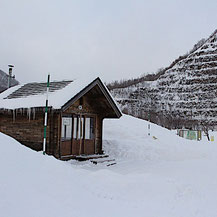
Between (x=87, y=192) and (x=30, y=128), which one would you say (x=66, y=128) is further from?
(x=87, y=192)

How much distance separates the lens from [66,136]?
34.4ft

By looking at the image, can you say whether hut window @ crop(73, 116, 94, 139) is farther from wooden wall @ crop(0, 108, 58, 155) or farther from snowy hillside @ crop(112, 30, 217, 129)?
snowy hillside @ crop(112, 30, 217, 129)

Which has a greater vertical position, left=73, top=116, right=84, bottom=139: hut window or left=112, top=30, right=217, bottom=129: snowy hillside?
left=112, top=30, right=217, bottom=129: snowy hillside

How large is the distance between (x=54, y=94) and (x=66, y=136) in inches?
77.8

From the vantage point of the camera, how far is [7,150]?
225 inches

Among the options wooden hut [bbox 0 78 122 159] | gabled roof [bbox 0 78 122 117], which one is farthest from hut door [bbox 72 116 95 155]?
gabled roof [bbox 0 78 122 117]

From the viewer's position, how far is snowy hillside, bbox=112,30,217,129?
61.8 m

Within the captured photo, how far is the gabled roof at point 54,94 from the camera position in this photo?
917cm

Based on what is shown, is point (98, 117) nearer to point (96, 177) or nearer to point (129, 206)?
point (96, 177)

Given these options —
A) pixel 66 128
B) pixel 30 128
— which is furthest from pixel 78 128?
pixel 30 128

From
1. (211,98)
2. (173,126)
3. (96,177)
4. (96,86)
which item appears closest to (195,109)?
(211,98)

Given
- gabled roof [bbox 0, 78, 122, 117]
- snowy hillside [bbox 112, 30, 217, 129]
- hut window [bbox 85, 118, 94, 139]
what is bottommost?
hut window [bbox 85, 118, 94, 139]

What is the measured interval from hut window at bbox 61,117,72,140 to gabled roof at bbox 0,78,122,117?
129cm

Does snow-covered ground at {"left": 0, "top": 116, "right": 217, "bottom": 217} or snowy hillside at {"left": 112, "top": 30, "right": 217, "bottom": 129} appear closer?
snow-covered ground at {"left": 0, "top": 116, "right": 217, "bottom": 217}
